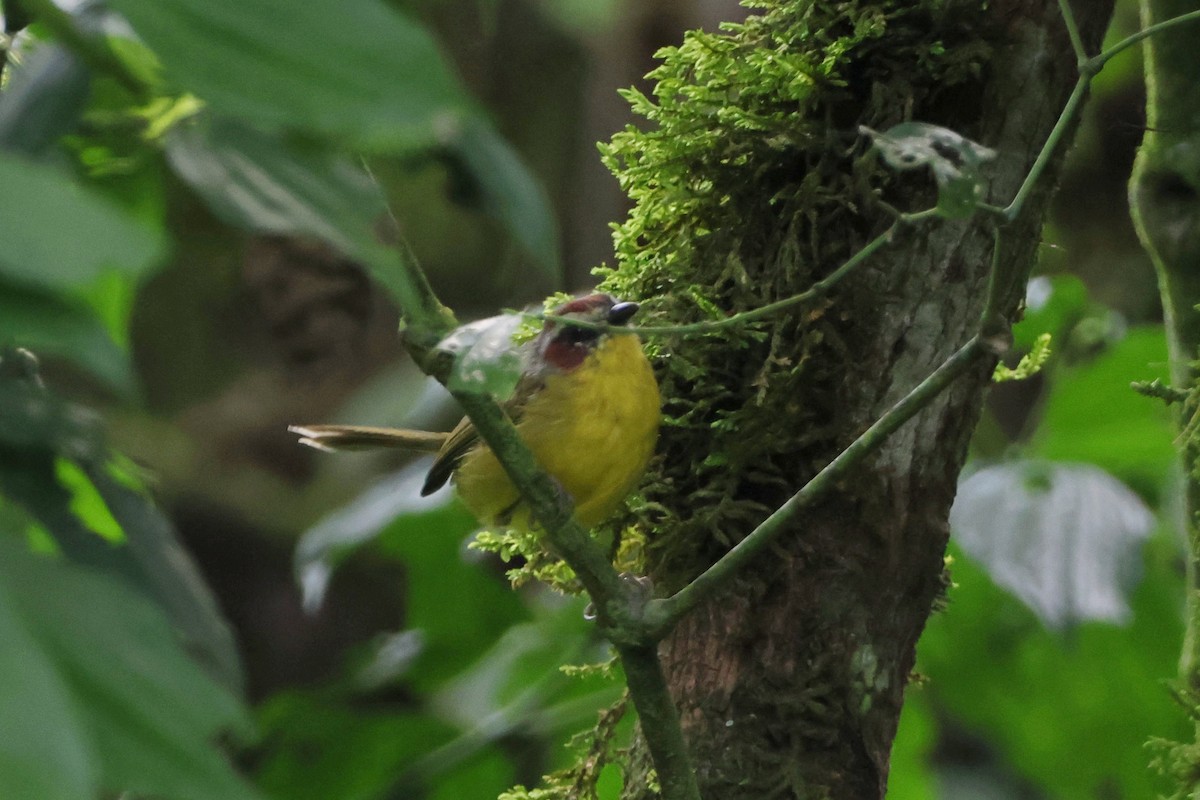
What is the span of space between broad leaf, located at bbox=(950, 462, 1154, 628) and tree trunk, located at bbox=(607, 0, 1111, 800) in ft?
2.10

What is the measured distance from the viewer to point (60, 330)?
524mm

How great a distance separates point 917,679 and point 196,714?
200 centimetres

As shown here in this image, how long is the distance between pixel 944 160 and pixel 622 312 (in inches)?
41.0

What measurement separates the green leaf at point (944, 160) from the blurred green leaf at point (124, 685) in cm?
87

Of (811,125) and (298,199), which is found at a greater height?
(811,125)

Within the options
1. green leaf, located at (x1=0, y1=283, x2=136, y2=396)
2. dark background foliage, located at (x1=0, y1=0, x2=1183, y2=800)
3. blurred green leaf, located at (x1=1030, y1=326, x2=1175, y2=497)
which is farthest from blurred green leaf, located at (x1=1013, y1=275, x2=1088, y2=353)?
green leaf, located at (x1=0, y1=283, x2=136, y2=396)

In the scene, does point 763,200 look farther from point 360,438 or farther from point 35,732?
point 35,732

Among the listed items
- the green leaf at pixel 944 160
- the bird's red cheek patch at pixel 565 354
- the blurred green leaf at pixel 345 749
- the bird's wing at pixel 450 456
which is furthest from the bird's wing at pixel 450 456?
the green leaf at pixel 944 160

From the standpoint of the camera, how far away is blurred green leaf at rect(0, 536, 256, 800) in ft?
1.92

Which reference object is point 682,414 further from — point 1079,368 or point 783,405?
point 1079,368

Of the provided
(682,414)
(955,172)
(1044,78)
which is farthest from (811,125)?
(955,172)

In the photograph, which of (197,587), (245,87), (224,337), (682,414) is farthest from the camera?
(224,337)

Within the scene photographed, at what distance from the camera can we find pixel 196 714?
61 cm

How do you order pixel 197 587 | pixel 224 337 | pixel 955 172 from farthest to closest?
1. pixel 224 337
2. pixel 955 172
3. pixel 197 587
